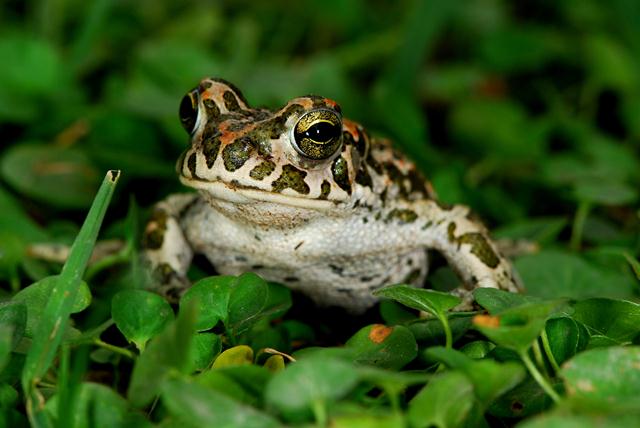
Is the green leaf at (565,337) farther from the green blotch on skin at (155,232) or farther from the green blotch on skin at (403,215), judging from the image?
the green blotch on skin at (155,232)

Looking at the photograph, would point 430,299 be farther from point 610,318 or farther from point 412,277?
point 412,277

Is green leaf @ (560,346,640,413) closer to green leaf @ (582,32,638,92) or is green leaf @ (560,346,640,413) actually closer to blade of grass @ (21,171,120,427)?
blade of grass @ (21,171,120,427)

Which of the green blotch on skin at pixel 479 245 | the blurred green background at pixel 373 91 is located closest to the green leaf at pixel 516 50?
the blurred green background at pixel 373 91

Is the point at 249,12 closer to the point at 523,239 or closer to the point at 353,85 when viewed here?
the point at 353,85

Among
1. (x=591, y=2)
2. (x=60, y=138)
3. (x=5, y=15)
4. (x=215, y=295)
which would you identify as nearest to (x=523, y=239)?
(x=215, y=295)

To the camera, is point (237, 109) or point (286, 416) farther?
point (237, 109)

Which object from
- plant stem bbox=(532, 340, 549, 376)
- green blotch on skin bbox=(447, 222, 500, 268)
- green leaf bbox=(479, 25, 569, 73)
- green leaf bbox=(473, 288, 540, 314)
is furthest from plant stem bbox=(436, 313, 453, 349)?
green leaf bbox=(479, 25, 569, 73)

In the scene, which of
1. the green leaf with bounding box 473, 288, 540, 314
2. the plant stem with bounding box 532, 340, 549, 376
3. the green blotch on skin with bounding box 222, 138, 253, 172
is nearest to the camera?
the plant stem with bounding box 532, 340, 549, 376
